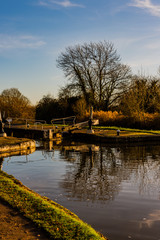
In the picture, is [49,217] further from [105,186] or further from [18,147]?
[18,147]

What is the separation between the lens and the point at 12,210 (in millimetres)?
6613

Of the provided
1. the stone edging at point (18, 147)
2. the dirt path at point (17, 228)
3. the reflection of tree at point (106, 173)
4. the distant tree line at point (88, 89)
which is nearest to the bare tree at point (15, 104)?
the distant tree line at point (88, 89)

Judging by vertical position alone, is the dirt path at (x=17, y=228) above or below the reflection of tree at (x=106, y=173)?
above

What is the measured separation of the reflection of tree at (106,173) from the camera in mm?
9859

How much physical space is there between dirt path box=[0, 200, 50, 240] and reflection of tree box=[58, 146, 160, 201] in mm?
3238

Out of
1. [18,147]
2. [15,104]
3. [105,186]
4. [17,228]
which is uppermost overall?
[15,104]

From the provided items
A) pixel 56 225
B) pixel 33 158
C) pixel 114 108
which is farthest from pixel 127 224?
pixel 114 108

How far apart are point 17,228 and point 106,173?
25.8ft

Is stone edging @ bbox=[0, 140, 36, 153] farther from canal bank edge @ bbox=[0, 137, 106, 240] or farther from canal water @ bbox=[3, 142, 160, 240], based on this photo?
canal bank edge @ bbox=[0, 137, 106, 240]

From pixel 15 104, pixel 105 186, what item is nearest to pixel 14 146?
pixel 105 186

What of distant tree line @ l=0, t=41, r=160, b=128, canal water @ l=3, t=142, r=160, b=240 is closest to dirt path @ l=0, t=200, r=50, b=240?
canal water @ l=3, t=142, r=160, b=240

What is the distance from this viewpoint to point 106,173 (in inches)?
512

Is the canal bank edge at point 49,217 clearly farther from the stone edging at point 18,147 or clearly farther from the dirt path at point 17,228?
the stone edging at point 18,147

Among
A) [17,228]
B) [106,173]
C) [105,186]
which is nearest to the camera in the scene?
[17,228]
